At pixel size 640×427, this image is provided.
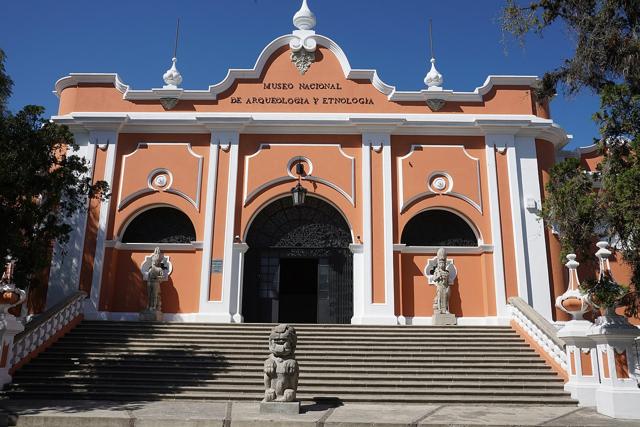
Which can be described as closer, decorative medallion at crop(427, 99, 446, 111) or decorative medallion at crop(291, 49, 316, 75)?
decorative medallion at crop(427, 99, 446, 111)

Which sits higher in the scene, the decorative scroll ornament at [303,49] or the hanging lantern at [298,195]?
the decorative scroll ornament at [303,49]

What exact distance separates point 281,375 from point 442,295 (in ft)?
21.5

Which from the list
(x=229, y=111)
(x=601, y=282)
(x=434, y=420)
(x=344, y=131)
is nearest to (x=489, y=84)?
(x=344, y=131)

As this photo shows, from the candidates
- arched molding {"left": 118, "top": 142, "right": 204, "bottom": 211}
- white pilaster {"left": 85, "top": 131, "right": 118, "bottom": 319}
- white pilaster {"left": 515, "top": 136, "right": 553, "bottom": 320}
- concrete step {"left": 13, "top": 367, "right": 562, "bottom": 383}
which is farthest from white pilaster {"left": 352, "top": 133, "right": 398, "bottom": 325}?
white pilaster {"left": 85, "top": 131, "right": 118, "bottom": 319}

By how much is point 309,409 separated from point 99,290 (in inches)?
309

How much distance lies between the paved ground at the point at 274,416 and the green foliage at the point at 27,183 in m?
2.51

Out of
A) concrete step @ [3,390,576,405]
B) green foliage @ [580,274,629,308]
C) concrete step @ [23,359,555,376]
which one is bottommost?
concrete step @ [3,390,576,405]

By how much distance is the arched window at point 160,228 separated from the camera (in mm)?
14641

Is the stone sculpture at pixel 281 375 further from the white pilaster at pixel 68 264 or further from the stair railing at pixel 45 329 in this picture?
the white pilaster at pixel 68 264

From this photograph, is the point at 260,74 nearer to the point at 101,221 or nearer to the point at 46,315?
the point at 101,221

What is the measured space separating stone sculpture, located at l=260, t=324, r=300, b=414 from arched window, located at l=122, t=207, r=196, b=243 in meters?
7.23

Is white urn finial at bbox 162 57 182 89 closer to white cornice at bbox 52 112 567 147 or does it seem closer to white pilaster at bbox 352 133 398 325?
white cornice at bbox 52 112 567 147

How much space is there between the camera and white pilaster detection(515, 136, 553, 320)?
44.7 feet

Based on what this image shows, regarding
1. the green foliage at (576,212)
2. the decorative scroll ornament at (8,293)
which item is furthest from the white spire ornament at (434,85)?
the decorative scroll ornament at (8,293)
